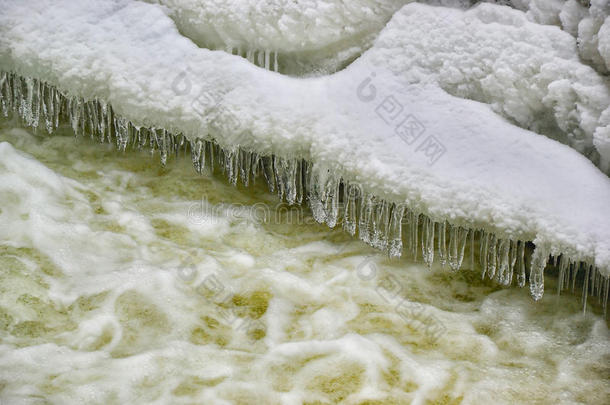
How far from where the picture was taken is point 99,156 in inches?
153

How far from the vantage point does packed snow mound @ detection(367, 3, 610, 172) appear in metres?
2.79

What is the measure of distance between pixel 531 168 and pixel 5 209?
8.19 feet

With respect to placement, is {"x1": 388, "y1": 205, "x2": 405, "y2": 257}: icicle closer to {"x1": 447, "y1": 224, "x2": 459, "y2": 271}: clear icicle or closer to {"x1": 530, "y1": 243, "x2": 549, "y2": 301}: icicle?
{"x1": 447, "y1": 224, "x2": 459, "y2": 271}: clear icicle

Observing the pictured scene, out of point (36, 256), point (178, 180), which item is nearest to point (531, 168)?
point (178, 180)

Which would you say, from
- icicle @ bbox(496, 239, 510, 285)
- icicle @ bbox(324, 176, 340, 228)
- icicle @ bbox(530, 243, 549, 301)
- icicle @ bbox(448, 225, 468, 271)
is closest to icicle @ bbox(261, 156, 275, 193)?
icicle @ bbox(324, 176, 340, 228)

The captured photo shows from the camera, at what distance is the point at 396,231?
306 cm

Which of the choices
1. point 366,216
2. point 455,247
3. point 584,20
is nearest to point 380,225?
point 366,216

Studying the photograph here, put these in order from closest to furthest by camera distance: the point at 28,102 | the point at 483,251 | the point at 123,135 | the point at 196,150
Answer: the point at 483,251
the point at 196,150
the point at 123,135
the point at 28,102

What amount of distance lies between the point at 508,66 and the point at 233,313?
1639 mm

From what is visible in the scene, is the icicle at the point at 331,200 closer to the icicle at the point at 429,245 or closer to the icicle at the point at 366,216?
the icicle at the point at 366,216

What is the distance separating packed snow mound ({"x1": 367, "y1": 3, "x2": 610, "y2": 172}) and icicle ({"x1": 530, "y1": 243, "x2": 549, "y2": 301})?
17.5 inches

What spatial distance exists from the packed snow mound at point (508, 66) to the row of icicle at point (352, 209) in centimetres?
56

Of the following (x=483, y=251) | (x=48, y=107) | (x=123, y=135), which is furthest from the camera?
(x=48, y=107)

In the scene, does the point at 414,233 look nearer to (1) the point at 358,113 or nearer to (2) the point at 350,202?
(2) the point at 350,202
